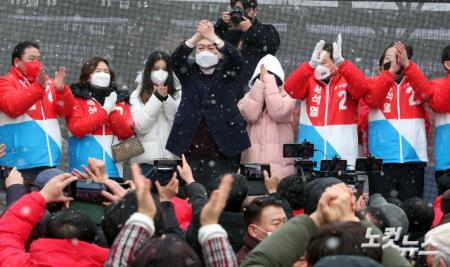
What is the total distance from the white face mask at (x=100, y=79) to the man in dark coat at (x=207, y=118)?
498 mm

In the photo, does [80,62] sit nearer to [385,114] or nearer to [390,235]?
[385,114]

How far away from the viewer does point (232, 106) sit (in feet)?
23.7

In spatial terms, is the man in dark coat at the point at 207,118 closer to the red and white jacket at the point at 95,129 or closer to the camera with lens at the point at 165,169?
the red and white jacket at the point at 95,129

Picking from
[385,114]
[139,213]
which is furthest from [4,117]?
[139,213]

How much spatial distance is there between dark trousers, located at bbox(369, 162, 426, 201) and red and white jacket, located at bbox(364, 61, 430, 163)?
60 mm

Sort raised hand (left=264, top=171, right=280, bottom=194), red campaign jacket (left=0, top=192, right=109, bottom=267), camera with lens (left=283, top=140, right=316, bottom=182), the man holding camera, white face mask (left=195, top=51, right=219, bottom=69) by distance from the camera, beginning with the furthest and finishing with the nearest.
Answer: the man holding camera → white face mask (left=195, top=51, right=219, bottom=69) → camera with lens (left=283, top=140, right=316, bottom=182) → raised hand (left=264, top=171, right=280, bottom=194) → red campaign jacket (left=0, top=192, right=109, bottom=267)

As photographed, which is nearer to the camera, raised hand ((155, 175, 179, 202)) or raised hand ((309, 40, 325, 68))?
raised hand ((155, 175, 179, 202))

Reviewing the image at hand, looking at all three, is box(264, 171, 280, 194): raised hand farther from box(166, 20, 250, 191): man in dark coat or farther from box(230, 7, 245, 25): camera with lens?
box(230, 7, 245, 25): camera with lens

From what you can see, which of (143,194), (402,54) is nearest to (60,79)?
(402,54)

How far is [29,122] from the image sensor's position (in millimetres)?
7145

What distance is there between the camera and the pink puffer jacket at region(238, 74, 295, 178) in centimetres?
729

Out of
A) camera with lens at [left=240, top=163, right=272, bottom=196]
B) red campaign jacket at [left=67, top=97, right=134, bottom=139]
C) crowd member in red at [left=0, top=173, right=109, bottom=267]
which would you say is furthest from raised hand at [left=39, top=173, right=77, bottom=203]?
red campaign jacket at [left=67, top=97, right=134, bottom=139]

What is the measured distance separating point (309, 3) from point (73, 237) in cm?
482

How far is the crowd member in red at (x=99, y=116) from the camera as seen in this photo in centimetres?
729
